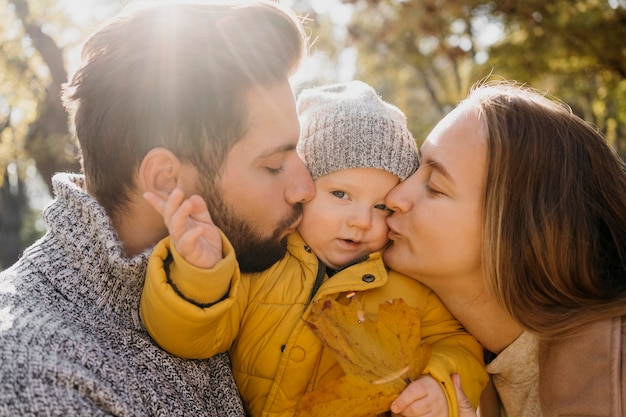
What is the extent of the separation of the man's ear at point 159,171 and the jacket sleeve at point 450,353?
1.07 metres

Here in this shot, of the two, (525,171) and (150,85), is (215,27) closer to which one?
(150,85)

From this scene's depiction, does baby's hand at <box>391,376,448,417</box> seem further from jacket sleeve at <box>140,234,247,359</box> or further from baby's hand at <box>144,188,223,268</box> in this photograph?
baby's hand at <box>144,188,223,268</box>

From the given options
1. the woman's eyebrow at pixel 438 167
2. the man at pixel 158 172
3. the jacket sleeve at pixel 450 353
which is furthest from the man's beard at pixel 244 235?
the jacket sleeve at pixel 450 353

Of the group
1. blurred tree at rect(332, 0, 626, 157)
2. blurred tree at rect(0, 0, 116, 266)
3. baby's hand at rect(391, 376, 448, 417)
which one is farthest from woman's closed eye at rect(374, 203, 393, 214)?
blurred tree at rect(0, 0, 116, 266)

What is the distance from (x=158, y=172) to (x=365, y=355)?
925mm

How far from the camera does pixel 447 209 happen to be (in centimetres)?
242

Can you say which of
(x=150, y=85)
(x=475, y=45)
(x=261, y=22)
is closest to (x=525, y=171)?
(x=261, y=22)

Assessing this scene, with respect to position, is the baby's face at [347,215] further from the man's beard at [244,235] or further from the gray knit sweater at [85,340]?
the gray knit sweater at [85,340]

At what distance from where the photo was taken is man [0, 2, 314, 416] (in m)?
1.95

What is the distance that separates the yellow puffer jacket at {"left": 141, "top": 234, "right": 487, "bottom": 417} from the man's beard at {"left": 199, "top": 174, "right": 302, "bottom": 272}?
7 centimetres

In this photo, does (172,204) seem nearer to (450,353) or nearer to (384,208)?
(384,208)

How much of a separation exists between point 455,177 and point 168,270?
108 cm

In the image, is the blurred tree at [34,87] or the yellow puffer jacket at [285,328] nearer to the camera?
the yellow puffer jacket at [285,328]

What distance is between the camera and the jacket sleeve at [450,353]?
86.2 inches
